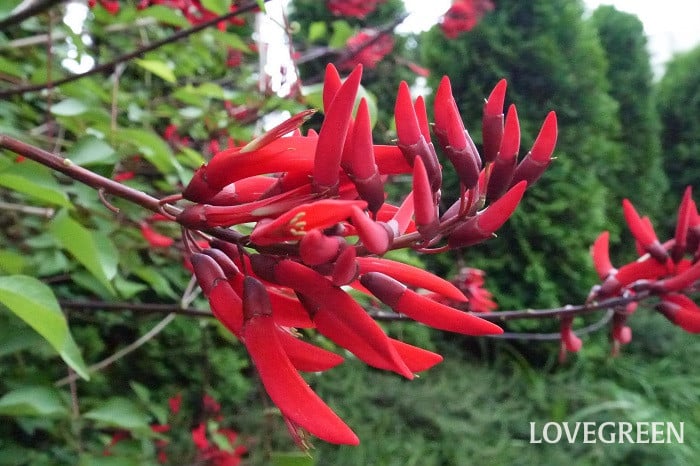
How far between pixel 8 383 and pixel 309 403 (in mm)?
840

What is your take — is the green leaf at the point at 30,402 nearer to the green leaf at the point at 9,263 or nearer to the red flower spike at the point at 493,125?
the green leaf at the point at 9,263

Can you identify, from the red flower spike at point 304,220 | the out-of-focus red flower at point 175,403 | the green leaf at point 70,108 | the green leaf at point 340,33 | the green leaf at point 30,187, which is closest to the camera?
the red flower spike at point 304,220

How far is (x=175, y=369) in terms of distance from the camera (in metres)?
1.97

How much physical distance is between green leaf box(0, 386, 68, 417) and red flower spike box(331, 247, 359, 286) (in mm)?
597

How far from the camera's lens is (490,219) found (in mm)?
367

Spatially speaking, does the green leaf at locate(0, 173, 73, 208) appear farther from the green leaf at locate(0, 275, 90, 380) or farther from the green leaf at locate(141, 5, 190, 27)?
the green leaf at locate(141, 5, 190, 27)

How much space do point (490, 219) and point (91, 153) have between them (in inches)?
18.9

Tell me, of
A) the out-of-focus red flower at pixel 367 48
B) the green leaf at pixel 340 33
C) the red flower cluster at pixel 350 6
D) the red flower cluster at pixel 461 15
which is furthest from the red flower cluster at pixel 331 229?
the red flower cluster at pixel 461 15

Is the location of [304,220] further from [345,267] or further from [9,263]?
[9,263]

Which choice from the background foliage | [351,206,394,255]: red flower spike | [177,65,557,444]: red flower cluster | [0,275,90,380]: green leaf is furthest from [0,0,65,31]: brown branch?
[351,206,394,255]: red flower spike

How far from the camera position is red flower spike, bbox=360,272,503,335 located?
0.36 m

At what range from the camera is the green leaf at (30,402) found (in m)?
0.74

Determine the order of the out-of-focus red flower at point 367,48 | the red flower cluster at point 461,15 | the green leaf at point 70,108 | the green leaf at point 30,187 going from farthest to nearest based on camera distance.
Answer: the red flower cluster at point 461,15 → the out-of-focus red flower at point 367,48 → the green leaf at point 70,108 → the green leaf at point 30,187

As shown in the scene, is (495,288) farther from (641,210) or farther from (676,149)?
(676,149)
